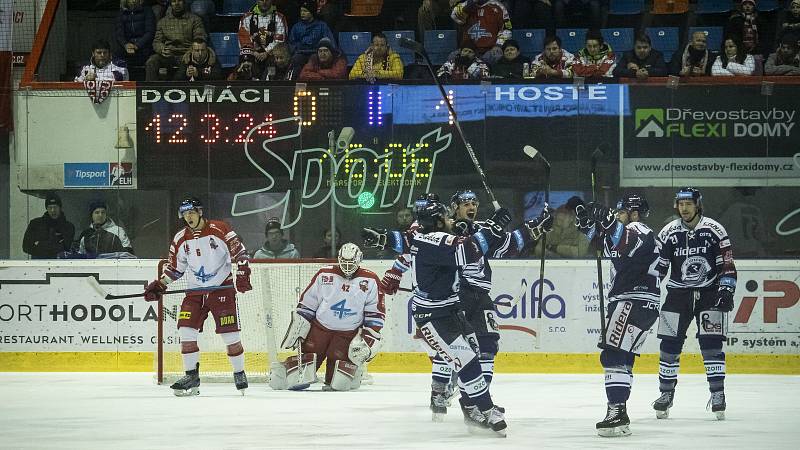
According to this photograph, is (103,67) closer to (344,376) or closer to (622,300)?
(344,376)

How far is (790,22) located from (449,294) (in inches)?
236

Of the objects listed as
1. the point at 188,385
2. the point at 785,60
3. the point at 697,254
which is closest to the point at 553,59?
the point at 785,60

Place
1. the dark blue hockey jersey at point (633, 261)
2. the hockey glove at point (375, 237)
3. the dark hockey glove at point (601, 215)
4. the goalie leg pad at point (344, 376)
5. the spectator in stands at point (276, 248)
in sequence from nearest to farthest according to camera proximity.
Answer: the dark hockey glove at point (601, 215), the dark blue hockey jersey at point (633, 261), the hockey glove at point (375, 237), the goalie leg pad at point (344, 376), the spectator in stands at point (276, 248)

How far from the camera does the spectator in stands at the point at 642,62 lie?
11.1m

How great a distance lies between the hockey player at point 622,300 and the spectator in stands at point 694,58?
4237 mm

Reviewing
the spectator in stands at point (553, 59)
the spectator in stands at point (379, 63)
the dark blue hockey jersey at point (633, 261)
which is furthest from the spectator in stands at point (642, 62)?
Answer: the dark blue hockey jersey at point (633, 261)

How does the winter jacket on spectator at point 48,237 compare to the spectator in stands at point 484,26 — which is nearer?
the winter jacket on spectator at point 48,237

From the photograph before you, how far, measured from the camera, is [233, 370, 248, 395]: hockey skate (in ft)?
30.6

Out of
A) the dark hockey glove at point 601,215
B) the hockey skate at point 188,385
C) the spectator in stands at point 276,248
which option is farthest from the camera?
the spectator in stands at point 276,248

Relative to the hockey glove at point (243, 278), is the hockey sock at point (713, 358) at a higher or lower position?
lower

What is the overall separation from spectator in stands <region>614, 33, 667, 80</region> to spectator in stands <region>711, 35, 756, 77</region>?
0.46 metres

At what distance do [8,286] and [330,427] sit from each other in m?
4.72

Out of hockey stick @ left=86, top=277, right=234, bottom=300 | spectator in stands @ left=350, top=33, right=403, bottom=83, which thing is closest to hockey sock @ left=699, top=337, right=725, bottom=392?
hockey stick @ left=86, top=277, right=234, bottom=300

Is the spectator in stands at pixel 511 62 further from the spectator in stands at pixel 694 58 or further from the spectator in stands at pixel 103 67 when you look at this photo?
the spectator in stands at pixel 103 67
